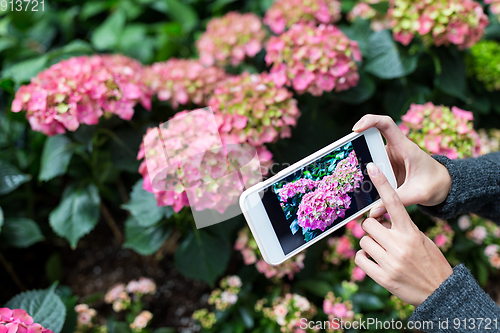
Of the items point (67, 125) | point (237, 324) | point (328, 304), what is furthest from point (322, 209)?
point (67, 125)

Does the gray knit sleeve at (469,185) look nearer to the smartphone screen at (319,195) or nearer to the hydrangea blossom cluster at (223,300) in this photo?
the smartphone screen at (319,195)

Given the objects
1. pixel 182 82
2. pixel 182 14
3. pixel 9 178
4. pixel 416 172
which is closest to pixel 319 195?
pixel 416 172

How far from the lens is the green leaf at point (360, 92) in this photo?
3.38 feet

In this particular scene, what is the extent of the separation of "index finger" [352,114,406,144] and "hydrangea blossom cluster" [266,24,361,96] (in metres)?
0.27

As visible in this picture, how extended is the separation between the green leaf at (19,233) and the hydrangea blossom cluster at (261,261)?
2.11 feet

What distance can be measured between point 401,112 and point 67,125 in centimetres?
106

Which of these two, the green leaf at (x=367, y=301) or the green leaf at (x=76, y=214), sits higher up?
the green leaf at (x=76, y=214)

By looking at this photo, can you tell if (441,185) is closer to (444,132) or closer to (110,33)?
(444,132)

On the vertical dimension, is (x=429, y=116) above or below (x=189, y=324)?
above

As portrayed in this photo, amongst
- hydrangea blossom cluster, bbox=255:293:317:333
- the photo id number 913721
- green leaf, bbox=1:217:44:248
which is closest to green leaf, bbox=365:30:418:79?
hydrangea blossom cluster, bbox=255:293:317:333

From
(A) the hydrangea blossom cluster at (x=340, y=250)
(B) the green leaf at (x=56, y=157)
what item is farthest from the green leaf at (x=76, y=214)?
(A) the hydrangea blossom cluster at (x=340, y=250)

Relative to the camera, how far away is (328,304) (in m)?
0.90

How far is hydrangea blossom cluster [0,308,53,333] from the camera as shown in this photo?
0.55 metres

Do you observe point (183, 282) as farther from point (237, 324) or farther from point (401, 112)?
point (401, 112)
